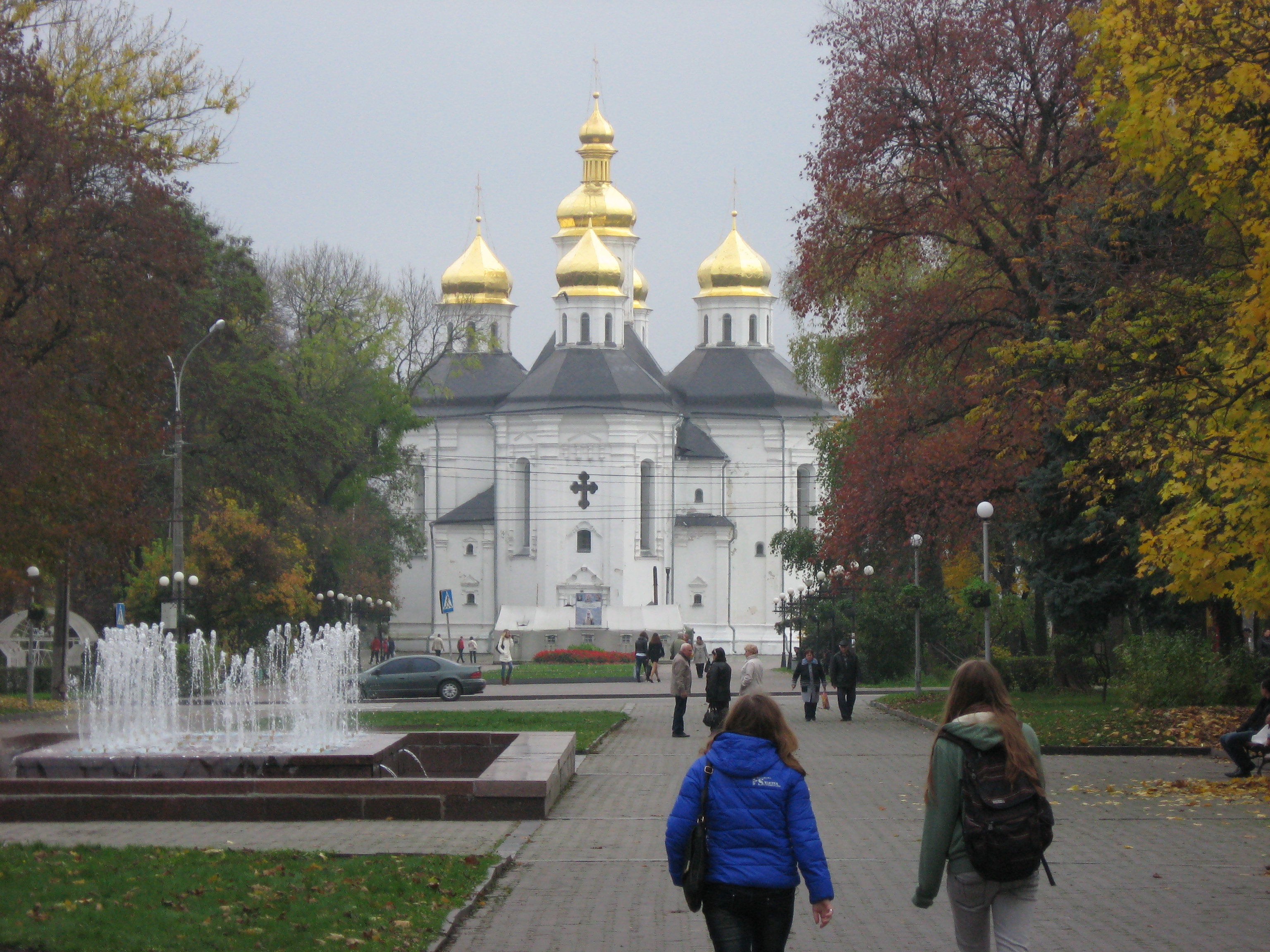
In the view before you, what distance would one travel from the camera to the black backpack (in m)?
6.38

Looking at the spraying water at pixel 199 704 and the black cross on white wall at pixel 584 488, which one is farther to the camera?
the black cross on white wall at pixel 584 488

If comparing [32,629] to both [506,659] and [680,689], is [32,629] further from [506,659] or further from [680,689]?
→ [680,689]

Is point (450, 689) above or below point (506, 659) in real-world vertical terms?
below

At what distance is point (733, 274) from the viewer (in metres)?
89.8

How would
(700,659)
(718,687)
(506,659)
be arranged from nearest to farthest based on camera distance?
(718,687)
(506,659)
(700,659)

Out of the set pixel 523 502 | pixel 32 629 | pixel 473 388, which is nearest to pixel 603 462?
pixel 523 502

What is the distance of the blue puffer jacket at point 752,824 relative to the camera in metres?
6.39

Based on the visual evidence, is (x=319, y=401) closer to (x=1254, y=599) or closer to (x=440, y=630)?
(x=440, y=630)

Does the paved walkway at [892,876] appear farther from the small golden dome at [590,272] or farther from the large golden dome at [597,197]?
the large golden dome at [597,197]

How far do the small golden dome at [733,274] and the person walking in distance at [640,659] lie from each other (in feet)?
140

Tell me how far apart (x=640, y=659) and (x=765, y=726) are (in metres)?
41.3

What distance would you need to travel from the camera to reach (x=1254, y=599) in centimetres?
1756

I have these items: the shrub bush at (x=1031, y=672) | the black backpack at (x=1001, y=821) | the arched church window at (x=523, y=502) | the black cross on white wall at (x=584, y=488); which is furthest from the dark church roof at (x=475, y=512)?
the black backpack at (x=1001, y=821)

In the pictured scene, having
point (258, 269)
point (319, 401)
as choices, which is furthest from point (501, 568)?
point (319, 401)
